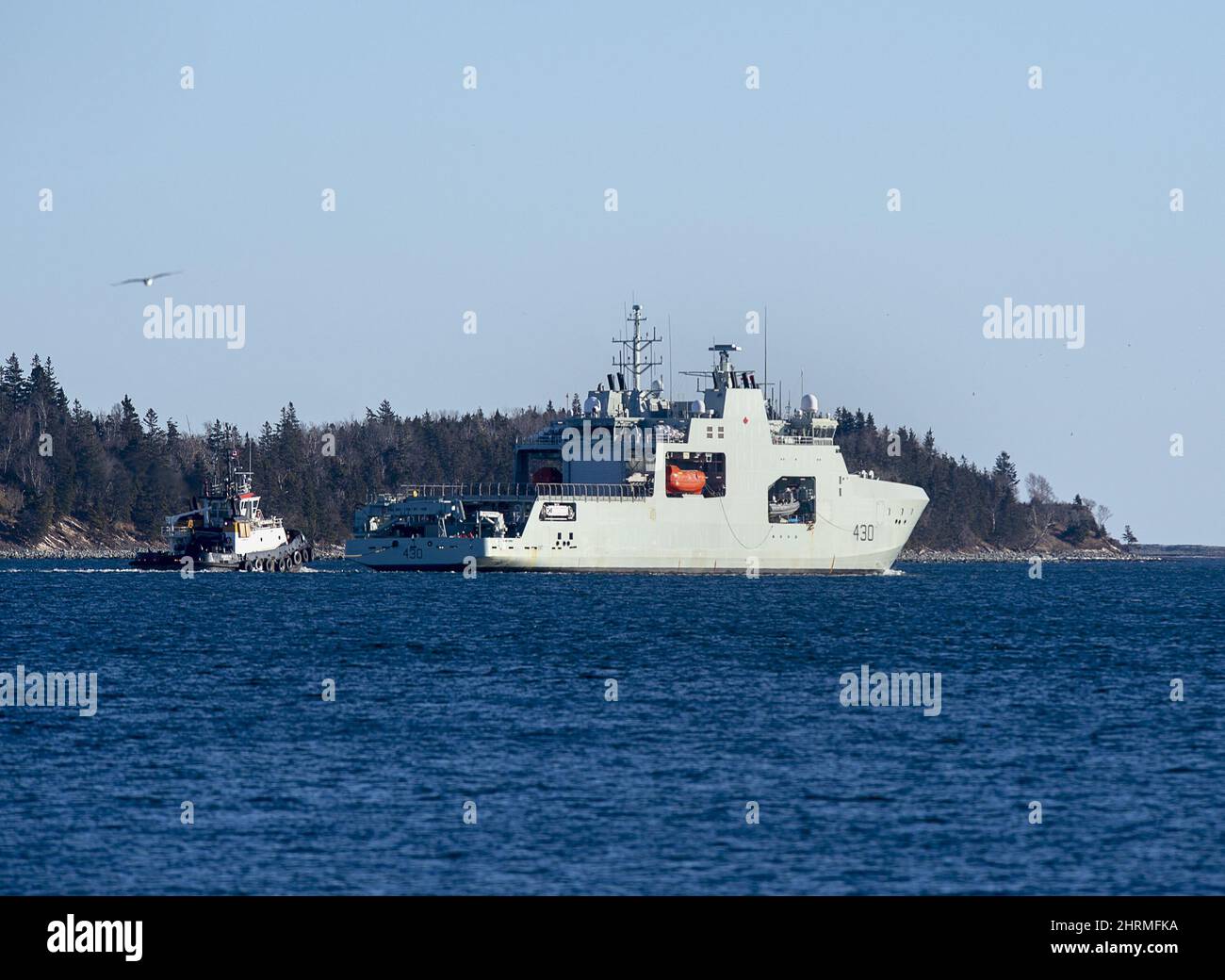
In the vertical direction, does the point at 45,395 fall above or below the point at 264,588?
above

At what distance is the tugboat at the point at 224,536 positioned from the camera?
101 meters

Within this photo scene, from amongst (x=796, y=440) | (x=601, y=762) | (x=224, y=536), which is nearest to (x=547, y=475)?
(x=796, y=440)

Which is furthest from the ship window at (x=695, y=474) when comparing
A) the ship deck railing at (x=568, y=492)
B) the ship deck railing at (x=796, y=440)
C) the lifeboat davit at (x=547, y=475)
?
the lifeboat davit at (x=547, y=475)

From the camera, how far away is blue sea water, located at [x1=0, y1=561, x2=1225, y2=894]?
948 inches

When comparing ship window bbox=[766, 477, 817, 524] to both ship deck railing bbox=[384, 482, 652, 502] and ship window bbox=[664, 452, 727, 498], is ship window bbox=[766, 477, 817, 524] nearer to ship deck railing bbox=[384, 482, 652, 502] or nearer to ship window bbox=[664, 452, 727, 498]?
ship window bbox=[664, 452, 727, 498]

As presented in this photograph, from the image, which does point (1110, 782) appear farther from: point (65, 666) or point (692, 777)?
point (65, 666)

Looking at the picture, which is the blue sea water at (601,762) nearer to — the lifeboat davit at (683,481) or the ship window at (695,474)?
the lifeboat davit at (683,481)

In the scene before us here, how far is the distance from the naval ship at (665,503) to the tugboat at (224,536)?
18.3 ft

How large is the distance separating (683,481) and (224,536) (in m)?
25.9

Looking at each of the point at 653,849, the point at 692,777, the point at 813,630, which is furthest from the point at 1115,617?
the point at 653,849

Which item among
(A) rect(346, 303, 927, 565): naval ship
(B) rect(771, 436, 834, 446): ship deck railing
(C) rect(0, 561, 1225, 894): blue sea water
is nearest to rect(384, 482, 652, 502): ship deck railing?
(A) rect(346, 303, 927, 565): naval ship

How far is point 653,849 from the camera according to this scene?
82.0 ft
